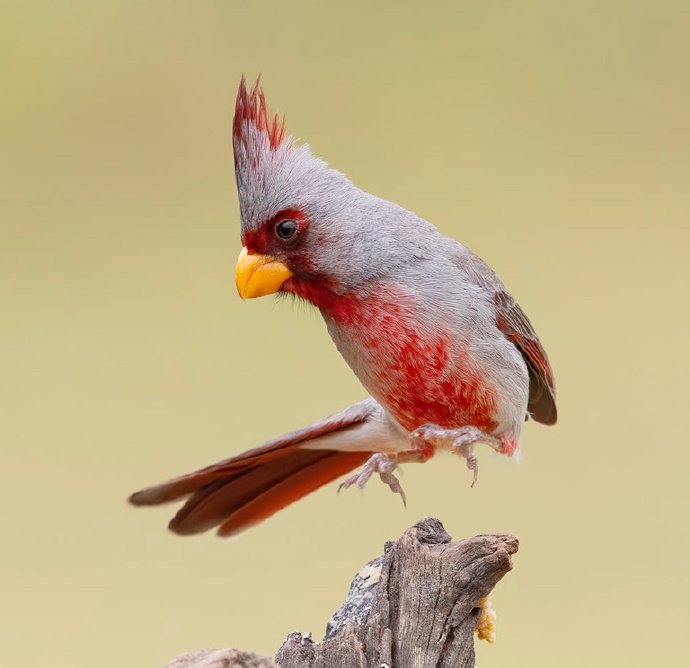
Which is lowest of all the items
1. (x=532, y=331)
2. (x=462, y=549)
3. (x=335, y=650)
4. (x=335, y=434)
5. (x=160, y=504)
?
(x=335, y=650)

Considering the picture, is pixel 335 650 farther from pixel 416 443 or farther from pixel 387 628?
pixel 416 443

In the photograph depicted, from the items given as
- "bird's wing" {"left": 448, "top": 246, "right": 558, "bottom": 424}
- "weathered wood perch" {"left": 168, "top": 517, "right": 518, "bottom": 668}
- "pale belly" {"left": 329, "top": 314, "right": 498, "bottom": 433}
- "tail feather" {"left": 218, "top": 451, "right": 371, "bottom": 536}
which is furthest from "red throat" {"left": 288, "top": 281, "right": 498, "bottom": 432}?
"weathered wood perch" {"left": 168, "top": 517, "right": 518, "bottom": 668}

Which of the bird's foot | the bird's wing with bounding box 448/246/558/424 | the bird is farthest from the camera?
the bird's wing with bounding box 448/246/558/424

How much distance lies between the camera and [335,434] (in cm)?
361

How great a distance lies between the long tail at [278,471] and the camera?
3.49m

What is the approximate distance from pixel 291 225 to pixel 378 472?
72 centimetres

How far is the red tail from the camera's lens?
3.48m

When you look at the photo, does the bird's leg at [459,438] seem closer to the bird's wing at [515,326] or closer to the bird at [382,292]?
the bird at [382,292]

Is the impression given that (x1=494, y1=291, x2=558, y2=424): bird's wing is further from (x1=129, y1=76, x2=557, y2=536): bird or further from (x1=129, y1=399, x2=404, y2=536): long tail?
(x1=129, y1=399, x2=404, y2=536): long tail

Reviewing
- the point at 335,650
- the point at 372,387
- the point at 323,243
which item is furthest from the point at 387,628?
the point at 323,243

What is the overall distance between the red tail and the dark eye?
0.70 metres

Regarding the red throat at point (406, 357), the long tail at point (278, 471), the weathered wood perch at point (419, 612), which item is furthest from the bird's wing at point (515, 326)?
the weathered wood perch at point (419, 612)

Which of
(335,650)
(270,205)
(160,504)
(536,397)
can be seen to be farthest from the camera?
(536,397)

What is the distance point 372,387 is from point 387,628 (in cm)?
96
